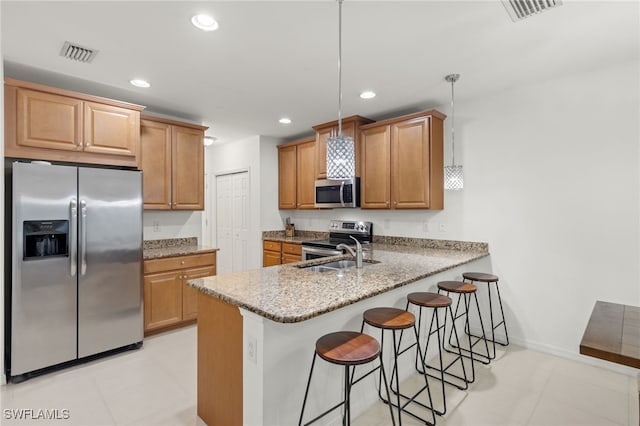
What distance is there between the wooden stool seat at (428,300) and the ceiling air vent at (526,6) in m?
1.81

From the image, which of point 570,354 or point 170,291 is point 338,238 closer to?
point 170,291

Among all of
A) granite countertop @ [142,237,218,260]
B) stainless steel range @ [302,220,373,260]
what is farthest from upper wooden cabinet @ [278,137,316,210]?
granite countertop @ [142,237,218,260]

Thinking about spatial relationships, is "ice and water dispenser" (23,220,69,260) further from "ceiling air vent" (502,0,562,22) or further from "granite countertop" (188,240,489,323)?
"ceiling air vent" (502,0,562,22)

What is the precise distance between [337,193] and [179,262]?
201 cm

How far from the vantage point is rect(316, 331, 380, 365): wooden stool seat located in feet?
4.77

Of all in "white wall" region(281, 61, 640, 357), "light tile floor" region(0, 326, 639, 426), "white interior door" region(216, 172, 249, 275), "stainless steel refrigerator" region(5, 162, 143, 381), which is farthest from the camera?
"white interior door" region(216, 172, 249, 275)

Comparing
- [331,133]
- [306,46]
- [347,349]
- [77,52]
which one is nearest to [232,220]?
[331,133]

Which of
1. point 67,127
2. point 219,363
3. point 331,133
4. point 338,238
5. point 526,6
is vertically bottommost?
point 219,363

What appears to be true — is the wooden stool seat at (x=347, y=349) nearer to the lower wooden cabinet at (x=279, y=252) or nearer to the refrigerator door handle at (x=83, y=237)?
the refrigerator door handle at (x=83, y=237)

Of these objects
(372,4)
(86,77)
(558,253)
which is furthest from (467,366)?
(86,77)

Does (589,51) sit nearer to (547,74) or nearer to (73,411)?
(547,74)

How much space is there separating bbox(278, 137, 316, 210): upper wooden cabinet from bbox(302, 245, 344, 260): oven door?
2.38ft

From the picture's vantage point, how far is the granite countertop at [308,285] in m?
1.49

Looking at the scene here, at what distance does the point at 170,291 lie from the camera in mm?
3453
